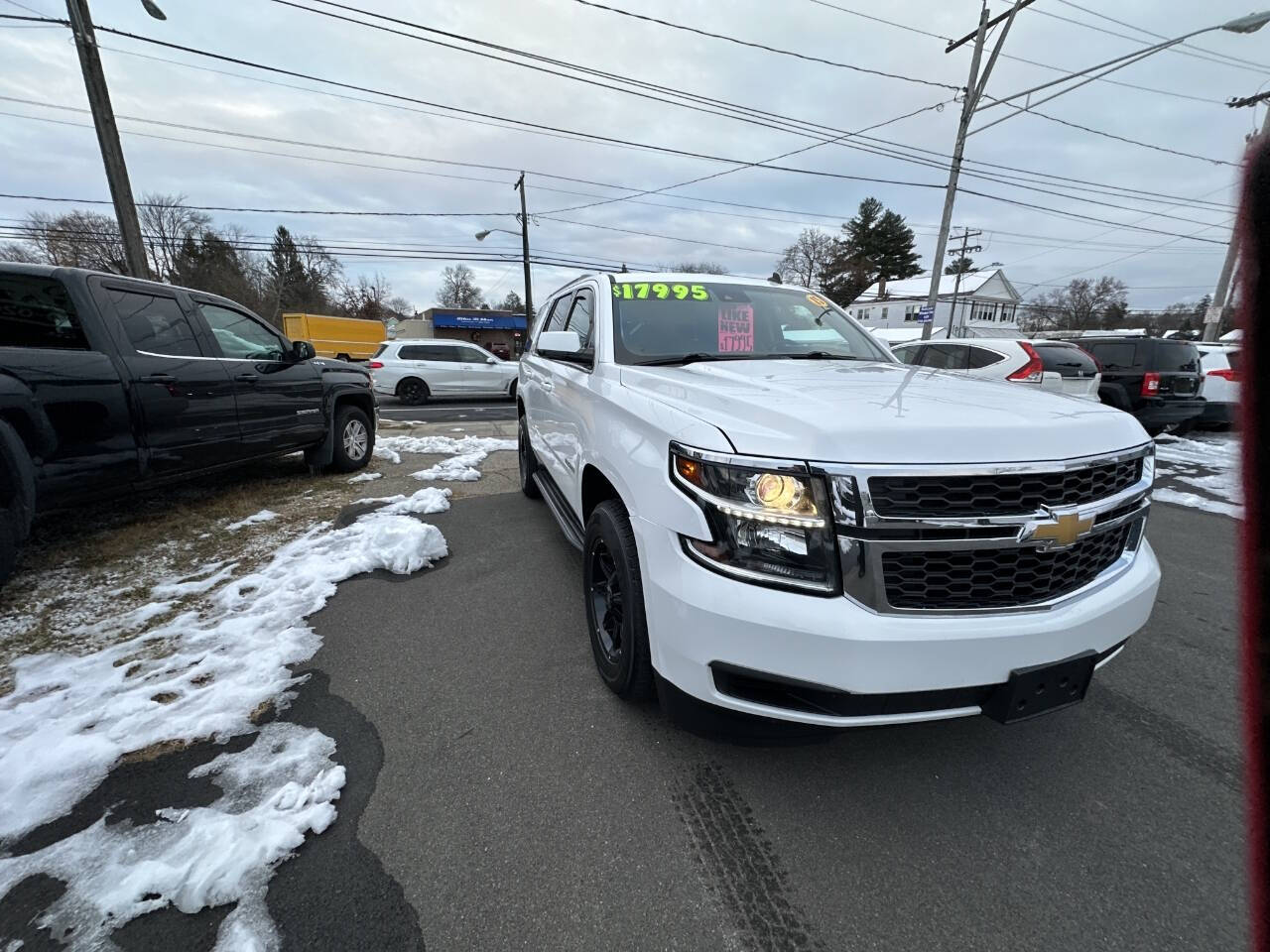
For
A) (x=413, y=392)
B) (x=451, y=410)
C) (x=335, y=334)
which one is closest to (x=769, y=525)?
(x=451, y=410)

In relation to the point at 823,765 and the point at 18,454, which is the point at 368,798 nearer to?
the point at 823,765

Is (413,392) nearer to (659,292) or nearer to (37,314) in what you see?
(37,314)

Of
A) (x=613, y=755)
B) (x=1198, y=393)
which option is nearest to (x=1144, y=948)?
(x=613, y=755)

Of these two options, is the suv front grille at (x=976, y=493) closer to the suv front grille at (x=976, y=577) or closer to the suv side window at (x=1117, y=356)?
the suv front grille at (x=976, y=577)

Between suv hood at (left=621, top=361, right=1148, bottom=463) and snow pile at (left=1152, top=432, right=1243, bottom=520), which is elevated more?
suv hood at (left=621, top=361, right=1148, bottom=463)

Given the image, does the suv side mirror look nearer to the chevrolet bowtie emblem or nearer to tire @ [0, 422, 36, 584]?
the chevrolet bowtie emblem

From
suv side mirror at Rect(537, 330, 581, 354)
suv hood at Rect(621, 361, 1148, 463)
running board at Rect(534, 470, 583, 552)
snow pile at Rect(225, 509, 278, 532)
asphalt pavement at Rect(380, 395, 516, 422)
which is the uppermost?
suv side mirror at Rect(537, 330, 581, 354)

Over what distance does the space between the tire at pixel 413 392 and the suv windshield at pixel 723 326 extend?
13612mm

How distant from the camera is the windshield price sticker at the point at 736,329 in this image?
317cm

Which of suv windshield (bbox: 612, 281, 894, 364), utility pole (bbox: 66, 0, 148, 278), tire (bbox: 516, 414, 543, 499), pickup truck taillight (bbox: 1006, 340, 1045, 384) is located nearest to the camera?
suv windshield (bbox: 612, 281, 894, 364)

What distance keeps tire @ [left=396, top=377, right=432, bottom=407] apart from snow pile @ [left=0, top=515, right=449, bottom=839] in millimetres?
12803

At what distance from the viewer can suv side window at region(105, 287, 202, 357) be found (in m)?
4.06

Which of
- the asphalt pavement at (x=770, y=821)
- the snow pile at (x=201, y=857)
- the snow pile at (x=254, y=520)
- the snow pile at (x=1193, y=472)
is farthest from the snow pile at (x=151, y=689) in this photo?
the snow pile at (x=1193, y=472)

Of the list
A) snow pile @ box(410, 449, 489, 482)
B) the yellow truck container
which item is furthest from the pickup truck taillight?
the yellow truck container
